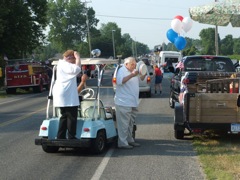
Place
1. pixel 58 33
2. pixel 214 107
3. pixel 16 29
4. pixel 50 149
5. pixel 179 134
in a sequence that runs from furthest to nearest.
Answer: pixel 58 33
pixel 16 29
pixel 179 134
pixel 214 107
pixel 50 149

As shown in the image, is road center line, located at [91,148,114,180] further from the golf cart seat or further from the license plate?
the license plate

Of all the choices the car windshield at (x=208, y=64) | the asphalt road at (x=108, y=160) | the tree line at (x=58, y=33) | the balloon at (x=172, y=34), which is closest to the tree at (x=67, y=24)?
the tree line at (x=58, y=33)

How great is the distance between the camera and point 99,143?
8.65m

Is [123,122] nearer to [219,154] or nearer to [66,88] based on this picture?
[66,88]

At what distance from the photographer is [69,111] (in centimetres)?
839

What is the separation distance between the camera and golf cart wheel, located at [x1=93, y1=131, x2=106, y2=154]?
850cm

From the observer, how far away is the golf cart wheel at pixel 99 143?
8500 mm

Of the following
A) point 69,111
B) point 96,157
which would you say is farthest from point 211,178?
point 69,111

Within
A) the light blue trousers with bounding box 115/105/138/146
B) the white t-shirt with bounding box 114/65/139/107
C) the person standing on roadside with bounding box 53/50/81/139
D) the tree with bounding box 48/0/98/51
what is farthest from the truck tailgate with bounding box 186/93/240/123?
the tree with bounding box 48/0/98/51

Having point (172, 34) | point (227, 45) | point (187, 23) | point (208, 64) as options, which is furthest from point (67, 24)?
point (208, 64)

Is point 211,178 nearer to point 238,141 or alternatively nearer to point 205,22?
point 238,141

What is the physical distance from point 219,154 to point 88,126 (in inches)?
102

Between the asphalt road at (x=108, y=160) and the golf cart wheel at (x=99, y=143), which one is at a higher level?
the golf cart wheel at (x=99, y=143)

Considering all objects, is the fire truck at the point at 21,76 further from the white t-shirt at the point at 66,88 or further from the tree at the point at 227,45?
the tree at the point at 227,45
